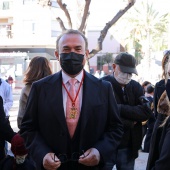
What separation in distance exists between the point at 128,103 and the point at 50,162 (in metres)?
1.92

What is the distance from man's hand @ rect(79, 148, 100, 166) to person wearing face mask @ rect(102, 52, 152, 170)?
1.62 m

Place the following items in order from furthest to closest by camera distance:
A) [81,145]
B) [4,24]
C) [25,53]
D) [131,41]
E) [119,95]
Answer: [131,41]
[4,24]
[25,53]
[119,95]
[81,145]

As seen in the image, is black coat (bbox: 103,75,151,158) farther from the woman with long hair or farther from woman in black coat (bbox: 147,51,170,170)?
woman in black coat (bbox: 147,51,170,170)

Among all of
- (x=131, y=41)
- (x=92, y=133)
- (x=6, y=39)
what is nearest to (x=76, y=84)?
(x=92, y=133)

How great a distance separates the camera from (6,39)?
128 ft

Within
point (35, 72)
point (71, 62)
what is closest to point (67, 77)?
point (71, 62)

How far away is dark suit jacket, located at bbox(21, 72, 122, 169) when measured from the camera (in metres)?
2.68

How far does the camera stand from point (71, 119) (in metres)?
2.72

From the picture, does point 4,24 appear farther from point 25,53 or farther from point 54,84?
point 54,84

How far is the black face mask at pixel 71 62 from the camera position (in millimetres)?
2734

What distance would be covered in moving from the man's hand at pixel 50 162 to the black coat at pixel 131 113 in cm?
169

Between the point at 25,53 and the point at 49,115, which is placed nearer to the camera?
the point at 49,115

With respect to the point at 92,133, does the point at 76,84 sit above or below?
above

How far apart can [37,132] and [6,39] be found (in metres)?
37.3
